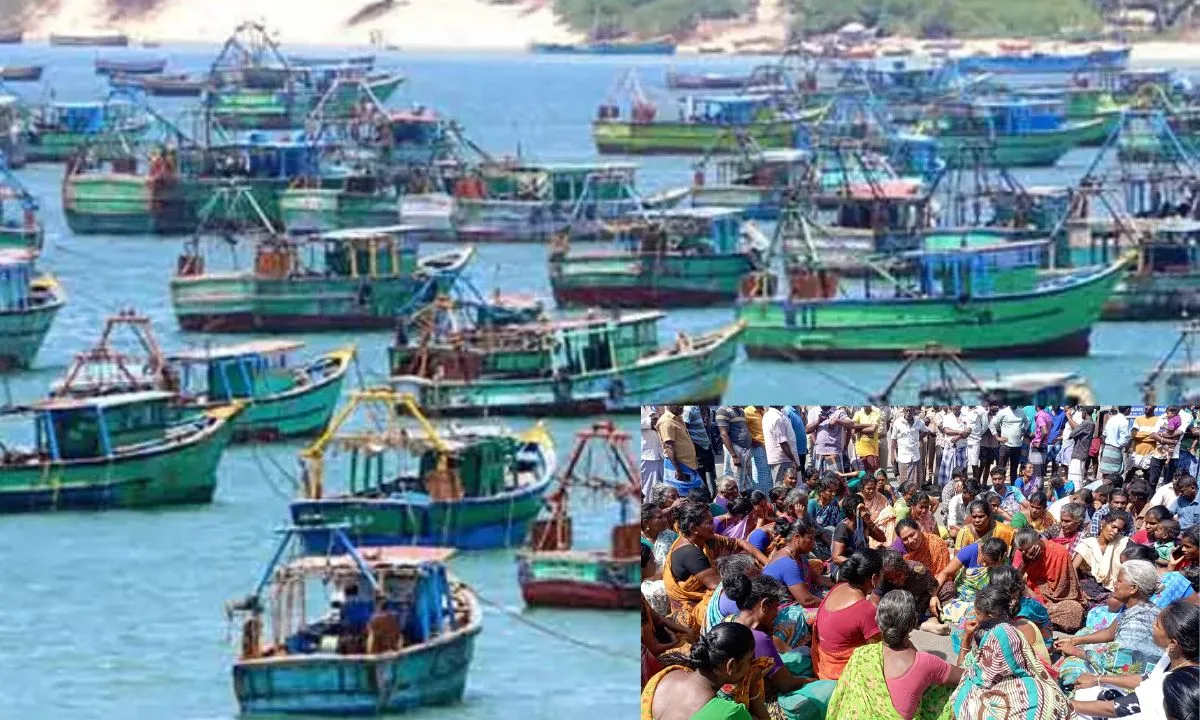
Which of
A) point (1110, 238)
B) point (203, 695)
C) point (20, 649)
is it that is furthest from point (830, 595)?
point (1110, 238)

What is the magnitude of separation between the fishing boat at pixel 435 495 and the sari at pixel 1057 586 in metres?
22.7

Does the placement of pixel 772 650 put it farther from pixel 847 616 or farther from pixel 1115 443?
pixel 1115 443

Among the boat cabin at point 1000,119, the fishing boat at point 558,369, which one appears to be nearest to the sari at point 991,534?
the fishing boat at point 558,369

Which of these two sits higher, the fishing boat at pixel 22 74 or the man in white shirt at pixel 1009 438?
the man in white shirt at pixel 1009 438

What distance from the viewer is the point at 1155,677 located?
8633mm

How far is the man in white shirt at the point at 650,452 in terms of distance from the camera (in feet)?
32.2

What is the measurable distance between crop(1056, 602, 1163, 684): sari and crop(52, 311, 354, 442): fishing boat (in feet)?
102

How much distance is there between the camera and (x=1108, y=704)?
8.92 m

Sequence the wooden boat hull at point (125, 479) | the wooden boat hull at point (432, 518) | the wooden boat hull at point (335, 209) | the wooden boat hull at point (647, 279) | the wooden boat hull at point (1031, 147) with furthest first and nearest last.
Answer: the wooden boat hull at point (1031, 147) < the wooden boat hull at point (335, 209) < the wooden boat hull at point (647, 279) < the wooden boat hull at point (125, 479) < the wooden boat hull at point (432, 518)

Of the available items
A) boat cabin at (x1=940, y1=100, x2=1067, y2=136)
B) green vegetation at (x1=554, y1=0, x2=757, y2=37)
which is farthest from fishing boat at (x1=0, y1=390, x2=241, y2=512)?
green vegetation at (x1=554, y1=0, x2=757, y2=37)

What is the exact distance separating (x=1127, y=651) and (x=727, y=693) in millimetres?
1483

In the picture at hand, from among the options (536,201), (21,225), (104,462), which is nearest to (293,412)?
(104,462)

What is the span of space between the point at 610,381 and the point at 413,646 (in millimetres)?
17542

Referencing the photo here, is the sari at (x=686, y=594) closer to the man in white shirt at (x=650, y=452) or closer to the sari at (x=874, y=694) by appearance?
the man in white shirt at (x=650, y=452)
